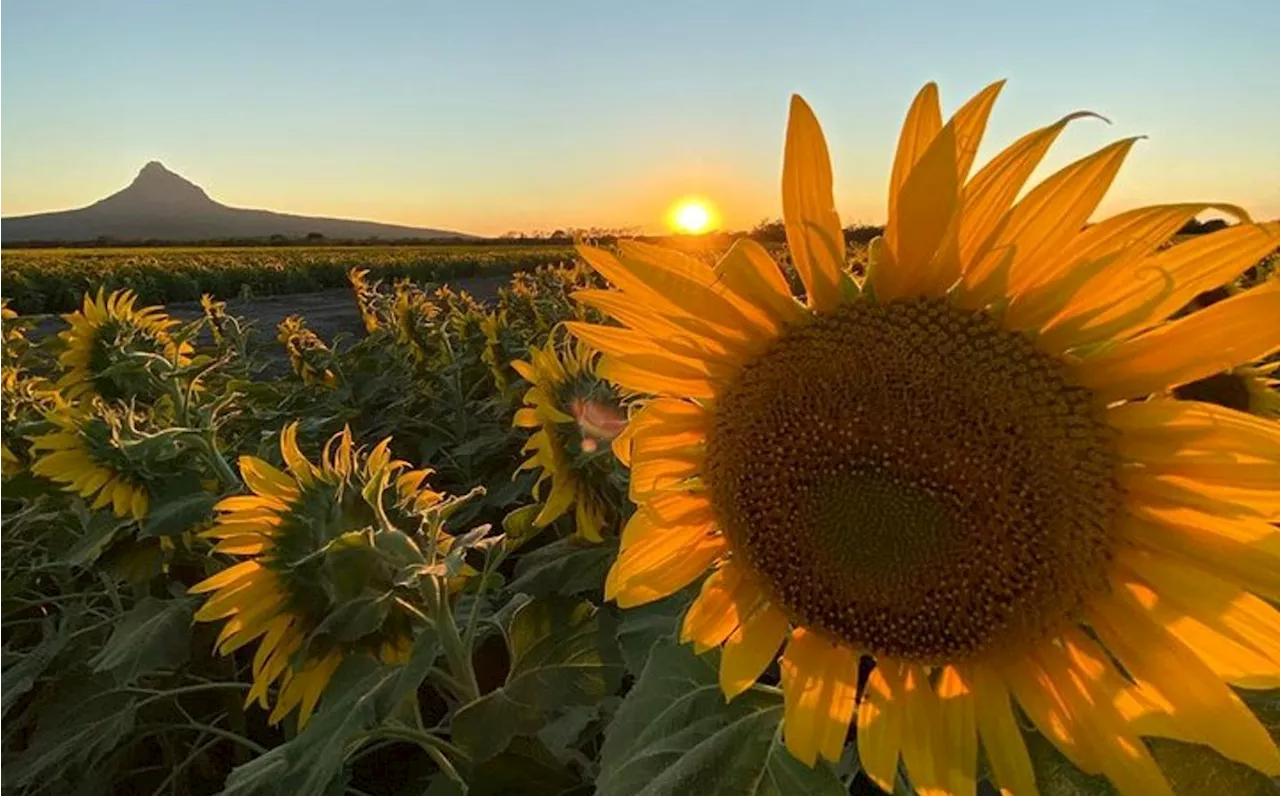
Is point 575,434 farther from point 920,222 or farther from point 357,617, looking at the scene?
point 920,222

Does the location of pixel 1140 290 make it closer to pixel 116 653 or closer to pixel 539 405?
pixel 539 405

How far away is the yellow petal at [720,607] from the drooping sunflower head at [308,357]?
17.8 feet

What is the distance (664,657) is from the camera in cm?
137

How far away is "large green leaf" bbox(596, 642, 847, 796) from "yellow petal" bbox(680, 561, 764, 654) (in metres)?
0.09

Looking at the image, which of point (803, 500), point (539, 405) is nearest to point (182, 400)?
point (539, 405)

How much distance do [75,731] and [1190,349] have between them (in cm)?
303

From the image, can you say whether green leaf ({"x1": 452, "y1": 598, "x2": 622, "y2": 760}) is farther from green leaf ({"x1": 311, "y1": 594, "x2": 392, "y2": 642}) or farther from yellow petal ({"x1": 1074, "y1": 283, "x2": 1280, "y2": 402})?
yellow petal ({"x1": 1074, "y1": 283, "x2": 1280, "y2": 402})

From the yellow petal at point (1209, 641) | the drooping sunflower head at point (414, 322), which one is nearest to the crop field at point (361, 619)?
the yellow petal at point (1209, 641)

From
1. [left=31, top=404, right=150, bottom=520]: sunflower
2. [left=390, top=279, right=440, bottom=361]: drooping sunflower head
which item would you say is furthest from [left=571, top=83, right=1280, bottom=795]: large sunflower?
[left=390, top=279, right=440, bottom=361]: drooping sunflower head

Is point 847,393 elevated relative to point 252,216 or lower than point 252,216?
elevated

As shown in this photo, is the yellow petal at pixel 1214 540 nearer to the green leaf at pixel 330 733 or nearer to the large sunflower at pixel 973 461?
the large sunflower at pixel 973 461

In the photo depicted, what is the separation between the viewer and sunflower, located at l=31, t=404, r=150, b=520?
301cm

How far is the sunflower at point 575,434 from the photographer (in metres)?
2.25

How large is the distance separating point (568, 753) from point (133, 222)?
200083mm
